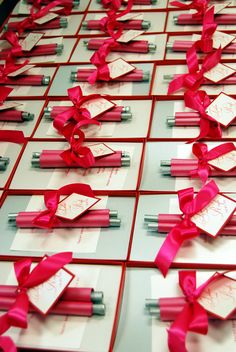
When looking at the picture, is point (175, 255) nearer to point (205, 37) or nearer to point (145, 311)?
point (145, 311)

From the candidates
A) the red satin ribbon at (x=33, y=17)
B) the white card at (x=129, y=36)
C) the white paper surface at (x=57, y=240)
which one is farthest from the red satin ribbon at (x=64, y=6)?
the white paper surface at (x=57, y=240)

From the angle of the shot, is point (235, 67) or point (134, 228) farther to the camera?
point (235, 67)

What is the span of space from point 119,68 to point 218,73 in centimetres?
22

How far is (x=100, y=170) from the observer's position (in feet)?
2.75

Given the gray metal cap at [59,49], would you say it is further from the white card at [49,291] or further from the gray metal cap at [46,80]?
the white card at [49,291]

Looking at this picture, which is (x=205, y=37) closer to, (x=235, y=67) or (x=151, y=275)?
(x=235, y=67)

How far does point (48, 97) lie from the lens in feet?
3.39

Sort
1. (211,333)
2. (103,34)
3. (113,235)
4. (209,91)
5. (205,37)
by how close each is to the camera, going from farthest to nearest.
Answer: (103,34), (205,37), (209,91), (113,235), (211,333)

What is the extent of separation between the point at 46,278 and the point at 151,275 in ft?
0.48

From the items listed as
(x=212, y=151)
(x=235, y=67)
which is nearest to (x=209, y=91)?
(x=235, y=67)

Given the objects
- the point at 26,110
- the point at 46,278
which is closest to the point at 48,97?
the point at 26,110

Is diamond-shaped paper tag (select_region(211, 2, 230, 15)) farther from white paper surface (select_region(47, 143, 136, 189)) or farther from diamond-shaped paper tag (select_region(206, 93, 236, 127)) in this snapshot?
white paper surface (select_region(47, 143, 136, 189))

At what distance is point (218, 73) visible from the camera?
3.26 ft

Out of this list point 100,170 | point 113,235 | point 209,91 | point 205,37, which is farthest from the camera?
point 205,37
